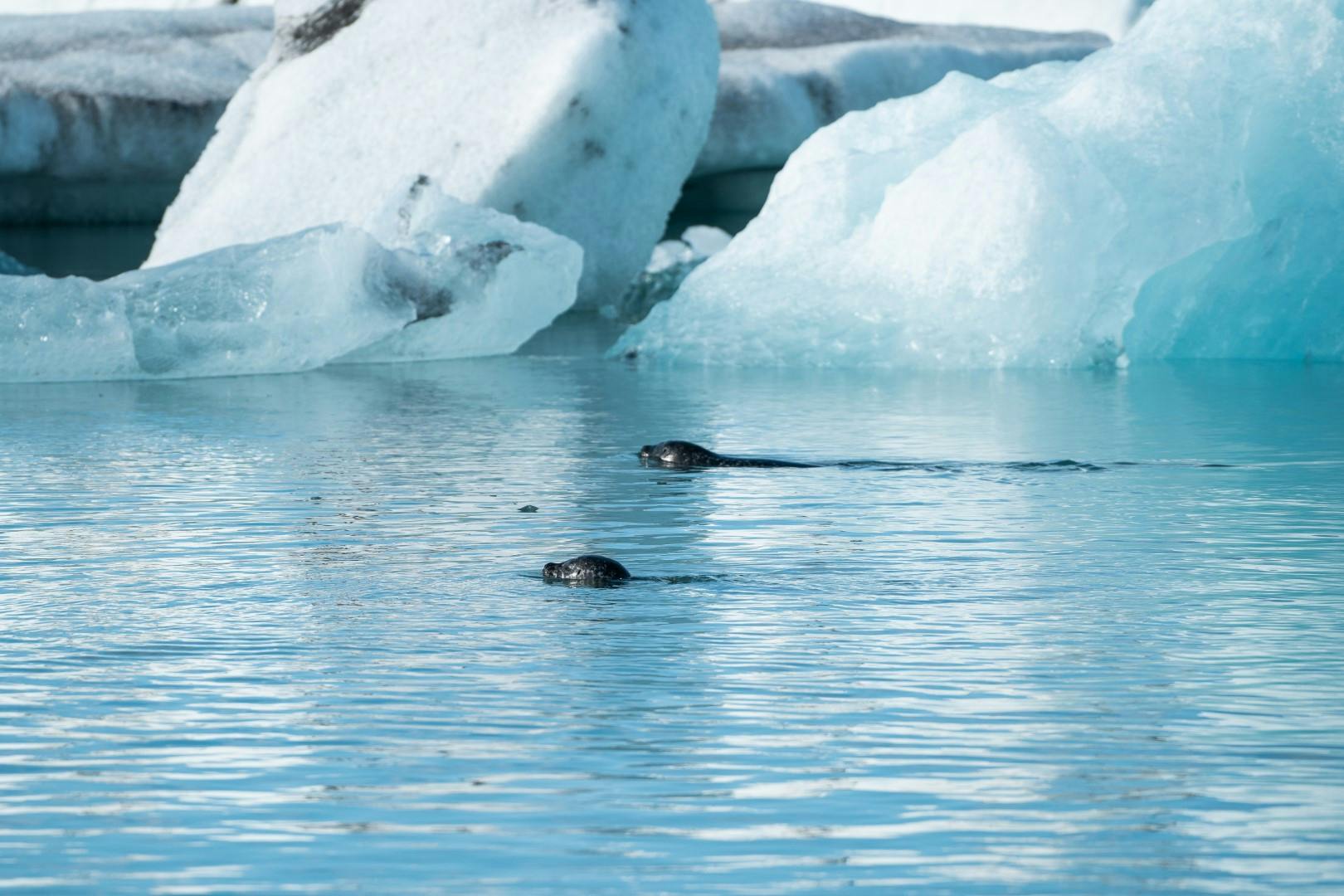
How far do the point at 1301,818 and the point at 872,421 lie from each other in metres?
4.11

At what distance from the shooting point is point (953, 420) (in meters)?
6.30

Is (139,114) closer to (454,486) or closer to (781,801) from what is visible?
(454,486)

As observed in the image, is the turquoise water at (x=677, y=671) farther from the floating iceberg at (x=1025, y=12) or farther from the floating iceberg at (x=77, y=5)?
the floating iceberg at (x=77, y=5)

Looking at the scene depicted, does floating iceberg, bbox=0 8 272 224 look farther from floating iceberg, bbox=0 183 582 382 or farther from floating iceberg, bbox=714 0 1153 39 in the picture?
floating iceberg, bbox=714 0 1153 39

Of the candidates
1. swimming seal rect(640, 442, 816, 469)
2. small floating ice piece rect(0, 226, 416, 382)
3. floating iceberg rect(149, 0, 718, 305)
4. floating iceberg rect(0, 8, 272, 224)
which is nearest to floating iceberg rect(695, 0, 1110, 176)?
floating iceberg rect(0, 8, 272, 224)

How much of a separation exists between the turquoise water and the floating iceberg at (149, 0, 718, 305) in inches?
192

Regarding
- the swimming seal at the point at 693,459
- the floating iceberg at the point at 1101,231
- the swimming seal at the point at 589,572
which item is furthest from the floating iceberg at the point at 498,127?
the swimming seal at the point at 589,572

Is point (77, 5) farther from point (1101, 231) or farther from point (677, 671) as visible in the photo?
point (677, 671)

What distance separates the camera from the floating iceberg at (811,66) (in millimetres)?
14562

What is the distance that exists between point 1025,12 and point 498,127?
9.67 meters

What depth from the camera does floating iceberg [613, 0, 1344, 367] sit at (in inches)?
317

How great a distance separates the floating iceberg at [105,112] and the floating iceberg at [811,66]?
298 cm

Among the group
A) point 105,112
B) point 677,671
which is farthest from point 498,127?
point 677,671

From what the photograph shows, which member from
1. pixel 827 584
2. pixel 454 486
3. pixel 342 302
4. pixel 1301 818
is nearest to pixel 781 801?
pixel 1301 818
